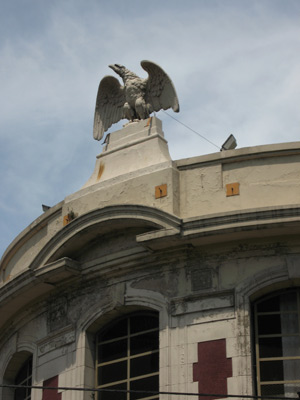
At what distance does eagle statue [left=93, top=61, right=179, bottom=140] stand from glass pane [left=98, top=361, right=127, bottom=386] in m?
6.56

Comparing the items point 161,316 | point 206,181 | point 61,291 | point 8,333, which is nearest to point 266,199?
point 206,181

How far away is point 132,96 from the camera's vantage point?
3114 centimetres

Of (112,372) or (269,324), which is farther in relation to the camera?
(112,372)

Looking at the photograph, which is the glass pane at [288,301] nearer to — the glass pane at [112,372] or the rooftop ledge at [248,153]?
the rooftop ledge at [248,153]

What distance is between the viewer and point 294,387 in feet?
85.7

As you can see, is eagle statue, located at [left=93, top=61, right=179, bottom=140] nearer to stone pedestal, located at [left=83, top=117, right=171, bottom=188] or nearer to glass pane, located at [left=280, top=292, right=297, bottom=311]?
stone pedestal, located at [left=83, top=117, right=171, bottom=188]

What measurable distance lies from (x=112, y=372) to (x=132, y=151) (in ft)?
18.8

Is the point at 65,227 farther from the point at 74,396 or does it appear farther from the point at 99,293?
the point at 74,396

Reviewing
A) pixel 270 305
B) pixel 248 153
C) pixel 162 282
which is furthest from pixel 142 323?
pixel 248 153

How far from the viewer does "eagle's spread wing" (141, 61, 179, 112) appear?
101ft

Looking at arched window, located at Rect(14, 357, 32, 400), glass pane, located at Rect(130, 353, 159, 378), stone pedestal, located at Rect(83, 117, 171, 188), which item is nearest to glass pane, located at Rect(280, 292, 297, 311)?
glass pane, located at Rect(130, 353, 159, 378)

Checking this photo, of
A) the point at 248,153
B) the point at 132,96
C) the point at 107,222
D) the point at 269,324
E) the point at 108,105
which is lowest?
the point at 269,324

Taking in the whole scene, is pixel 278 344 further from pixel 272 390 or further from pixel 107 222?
pixel 107 222

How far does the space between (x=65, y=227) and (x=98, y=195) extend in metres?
1.33
